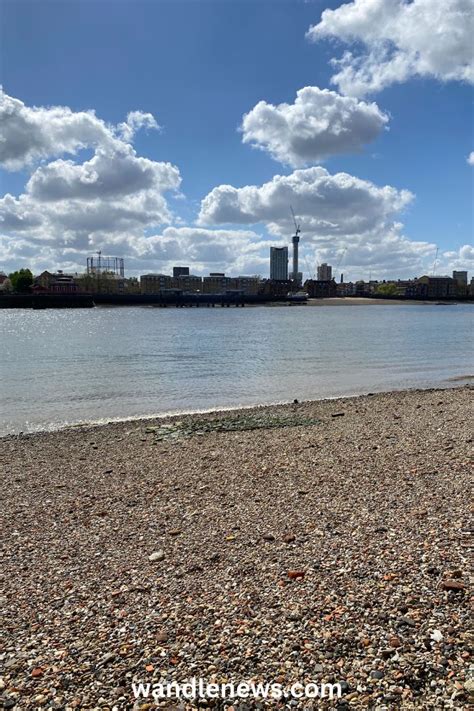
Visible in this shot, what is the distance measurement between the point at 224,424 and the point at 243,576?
359 inches

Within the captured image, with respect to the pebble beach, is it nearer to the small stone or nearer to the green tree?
the small stone

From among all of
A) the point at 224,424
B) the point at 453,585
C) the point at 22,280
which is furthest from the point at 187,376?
the point at 22,280

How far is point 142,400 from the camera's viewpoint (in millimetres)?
19562

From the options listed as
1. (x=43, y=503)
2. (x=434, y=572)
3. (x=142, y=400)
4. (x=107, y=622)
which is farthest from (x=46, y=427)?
(x=434, y=572)

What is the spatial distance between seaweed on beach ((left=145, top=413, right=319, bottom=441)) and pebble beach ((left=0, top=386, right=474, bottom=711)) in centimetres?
288

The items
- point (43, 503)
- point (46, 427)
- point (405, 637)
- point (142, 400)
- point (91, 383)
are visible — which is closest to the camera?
point (405, 637)

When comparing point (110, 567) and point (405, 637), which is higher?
point (405, 637)

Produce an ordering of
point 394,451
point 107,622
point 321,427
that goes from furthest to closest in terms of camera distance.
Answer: point 321,427
point 394,451
point 107,622

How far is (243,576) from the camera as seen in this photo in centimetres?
512

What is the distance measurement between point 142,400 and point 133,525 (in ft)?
42.5

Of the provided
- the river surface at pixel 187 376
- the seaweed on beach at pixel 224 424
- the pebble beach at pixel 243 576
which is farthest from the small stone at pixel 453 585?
the river surface at pixel 187 376

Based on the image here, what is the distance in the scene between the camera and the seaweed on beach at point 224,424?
13323mm

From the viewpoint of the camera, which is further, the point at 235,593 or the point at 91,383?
the point at 91,383

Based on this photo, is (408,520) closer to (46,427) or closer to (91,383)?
(46,427)
